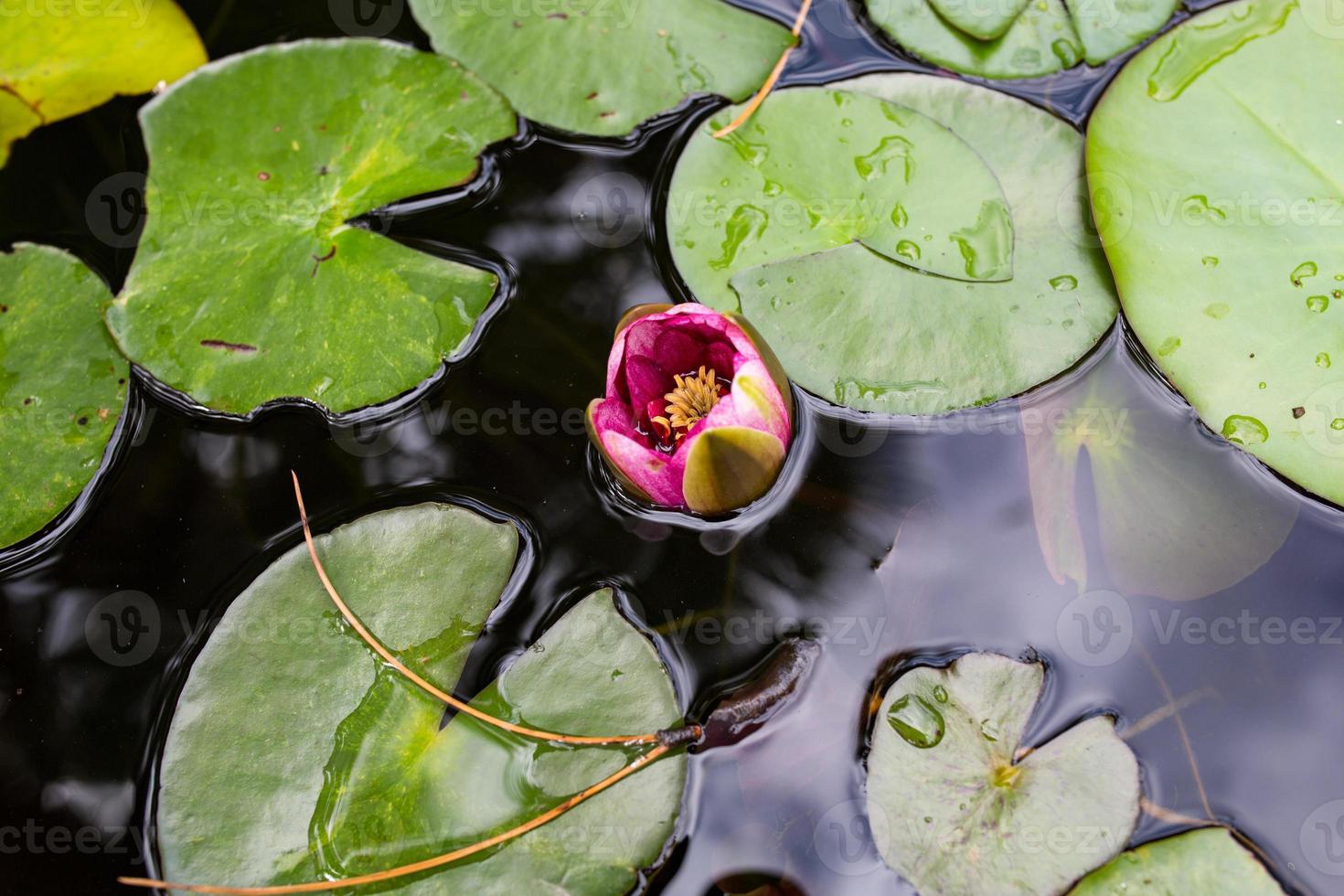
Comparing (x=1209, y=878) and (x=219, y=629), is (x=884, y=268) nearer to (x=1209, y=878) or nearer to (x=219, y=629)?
(x=1209, y=878)

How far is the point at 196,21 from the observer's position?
268 cm

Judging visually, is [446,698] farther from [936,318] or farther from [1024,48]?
[1024,48]

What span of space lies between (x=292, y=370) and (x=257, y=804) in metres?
1.04

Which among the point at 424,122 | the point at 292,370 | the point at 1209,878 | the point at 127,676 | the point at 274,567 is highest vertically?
the point at 424,122

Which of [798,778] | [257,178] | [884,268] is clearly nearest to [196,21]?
[257,178]

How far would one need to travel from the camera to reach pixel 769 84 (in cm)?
240

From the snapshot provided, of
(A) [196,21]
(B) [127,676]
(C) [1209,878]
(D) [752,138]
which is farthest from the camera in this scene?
(A) [196,21]

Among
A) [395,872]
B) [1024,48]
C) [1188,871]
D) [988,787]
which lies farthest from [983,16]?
[395,872]

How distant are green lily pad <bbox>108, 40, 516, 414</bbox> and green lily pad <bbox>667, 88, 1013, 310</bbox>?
23.4 inches

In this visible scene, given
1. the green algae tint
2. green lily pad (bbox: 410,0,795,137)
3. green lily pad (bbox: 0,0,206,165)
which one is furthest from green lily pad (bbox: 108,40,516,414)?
the green algae tint

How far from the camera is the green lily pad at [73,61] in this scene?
254 cm

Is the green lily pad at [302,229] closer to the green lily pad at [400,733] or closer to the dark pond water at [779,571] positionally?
the dark pond water at [779,571]

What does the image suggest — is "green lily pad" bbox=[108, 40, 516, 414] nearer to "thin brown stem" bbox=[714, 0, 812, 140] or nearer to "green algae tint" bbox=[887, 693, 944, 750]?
"thin brown stem" bbox=[714, 0, 812, 140]

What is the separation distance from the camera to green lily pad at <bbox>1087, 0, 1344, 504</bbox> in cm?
189
